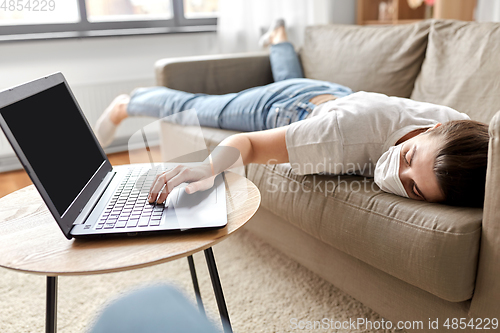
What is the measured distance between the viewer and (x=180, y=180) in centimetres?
82

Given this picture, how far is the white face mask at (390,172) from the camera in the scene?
0.95 metres

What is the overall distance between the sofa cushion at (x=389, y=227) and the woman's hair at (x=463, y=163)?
37mm

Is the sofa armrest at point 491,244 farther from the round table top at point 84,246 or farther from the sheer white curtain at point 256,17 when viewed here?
the sheer white curtain at point 256,17

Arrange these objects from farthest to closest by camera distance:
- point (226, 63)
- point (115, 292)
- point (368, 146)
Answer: point (226, 63) < point (115, 292) < point (368, 146)

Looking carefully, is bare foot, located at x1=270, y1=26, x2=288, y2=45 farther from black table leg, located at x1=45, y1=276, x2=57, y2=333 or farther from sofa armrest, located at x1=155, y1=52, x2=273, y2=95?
black table leg, located at x1=45, y1=276, x2=57, y2=333

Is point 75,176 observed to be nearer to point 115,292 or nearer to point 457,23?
point 115,292

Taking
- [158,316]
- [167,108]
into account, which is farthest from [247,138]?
[167,108]

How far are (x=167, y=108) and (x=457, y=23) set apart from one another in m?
1.14

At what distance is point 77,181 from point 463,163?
74 cm

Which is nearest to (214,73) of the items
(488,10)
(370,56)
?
(370,56)

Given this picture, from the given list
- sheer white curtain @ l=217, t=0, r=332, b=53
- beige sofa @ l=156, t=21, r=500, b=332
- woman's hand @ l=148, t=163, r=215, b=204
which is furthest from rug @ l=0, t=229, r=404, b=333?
sheer white curtain @ l=217, t=0, r=332, b=53

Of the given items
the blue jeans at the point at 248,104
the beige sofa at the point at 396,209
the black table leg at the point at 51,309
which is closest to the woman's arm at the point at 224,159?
the beige sofa at the point at 396,209

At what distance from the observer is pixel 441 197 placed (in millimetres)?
902

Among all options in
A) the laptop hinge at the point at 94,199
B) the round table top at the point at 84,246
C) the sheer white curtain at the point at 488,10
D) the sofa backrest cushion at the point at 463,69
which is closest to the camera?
the round table top at the point at 84,246
